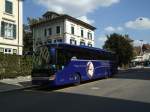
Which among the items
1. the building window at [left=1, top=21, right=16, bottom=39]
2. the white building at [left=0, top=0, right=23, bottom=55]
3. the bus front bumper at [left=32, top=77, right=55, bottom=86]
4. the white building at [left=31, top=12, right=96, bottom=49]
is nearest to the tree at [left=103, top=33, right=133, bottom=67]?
the white building at [left=31, top=12, right=96, bottom=49]

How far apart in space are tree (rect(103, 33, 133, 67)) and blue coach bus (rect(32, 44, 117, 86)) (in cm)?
4173

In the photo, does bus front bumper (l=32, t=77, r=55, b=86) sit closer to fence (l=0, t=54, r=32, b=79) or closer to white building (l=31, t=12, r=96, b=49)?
fence (l=0, t=54, r=32, b=79)

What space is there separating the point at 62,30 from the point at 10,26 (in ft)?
70.1

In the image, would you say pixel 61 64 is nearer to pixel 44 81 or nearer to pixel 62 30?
pixel 44 81

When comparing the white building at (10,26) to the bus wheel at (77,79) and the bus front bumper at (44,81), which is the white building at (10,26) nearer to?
the bus wheel at (77,79)

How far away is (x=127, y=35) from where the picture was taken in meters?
69.9

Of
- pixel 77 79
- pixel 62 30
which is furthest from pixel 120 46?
pixel 77 79

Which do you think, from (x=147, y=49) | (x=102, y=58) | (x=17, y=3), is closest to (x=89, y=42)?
(x=17, y=3)

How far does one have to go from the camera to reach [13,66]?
28609mm

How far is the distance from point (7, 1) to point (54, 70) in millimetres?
22601

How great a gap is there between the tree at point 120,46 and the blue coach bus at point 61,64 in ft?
137

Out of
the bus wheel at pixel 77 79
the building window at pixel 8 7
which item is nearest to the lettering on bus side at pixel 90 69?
the bus wheel at pixel 77 79

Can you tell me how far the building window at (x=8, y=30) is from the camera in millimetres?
37438

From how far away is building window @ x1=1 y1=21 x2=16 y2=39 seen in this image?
37438 mm
